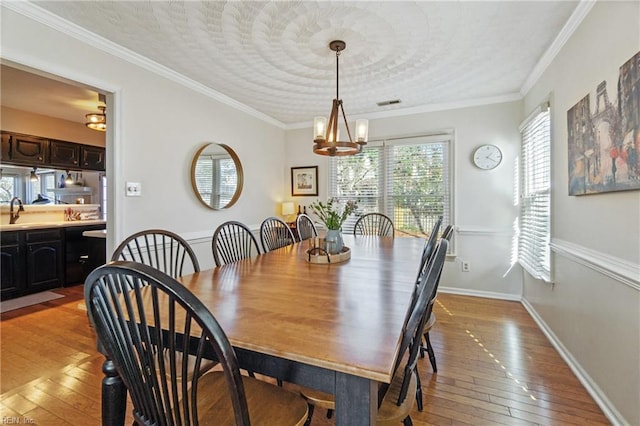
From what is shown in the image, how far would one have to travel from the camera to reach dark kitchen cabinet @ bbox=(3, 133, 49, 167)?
3.90 meters

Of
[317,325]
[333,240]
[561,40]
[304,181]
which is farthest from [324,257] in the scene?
[304,181]

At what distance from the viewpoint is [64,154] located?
14.6ft

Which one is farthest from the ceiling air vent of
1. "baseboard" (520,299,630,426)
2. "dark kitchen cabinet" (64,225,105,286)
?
"dark kitchen cabinet" (64,225,105,286)

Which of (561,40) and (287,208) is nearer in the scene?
(561,40)

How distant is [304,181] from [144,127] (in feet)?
8.05

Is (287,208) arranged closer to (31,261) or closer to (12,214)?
(31,261)

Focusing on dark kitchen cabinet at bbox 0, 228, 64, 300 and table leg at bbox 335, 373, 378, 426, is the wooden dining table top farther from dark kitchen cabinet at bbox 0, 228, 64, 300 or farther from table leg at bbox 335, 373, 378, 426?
dark kitchen cabinet at bbox 0, 228, 64, 300

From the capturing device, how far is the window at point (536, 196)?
2600 mm

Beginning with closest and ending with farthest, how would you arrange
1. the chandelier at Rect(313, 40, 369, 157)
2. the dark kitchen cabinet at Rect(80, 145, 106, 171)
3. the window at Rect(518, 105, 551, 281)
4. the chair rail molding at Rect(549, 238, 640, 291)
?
the chair rail molding at Rect(549, 238, 640, 291) → the chandelier at Rect(313, 40, 369, 157) → the window at Rect(518, 105, 551, 281) → the dark kitchen cabinet at Rect(80, 145, 106, 171)

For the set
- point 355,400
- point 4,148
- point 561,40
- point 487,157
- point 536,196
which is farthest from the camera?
point 4,148

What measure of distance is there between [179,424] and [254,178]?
3530 millimetres

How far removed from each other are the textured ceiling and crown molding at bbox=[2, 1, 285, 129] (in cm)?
5

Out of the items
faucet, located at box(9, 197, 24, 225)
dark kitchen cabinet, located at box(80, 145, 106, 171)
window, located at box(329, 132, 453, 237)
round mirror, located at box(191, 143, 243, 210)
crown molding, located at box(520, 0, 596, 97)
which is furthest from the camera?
dark kitchen cabinet, located at box(80, 145, 106, 171)

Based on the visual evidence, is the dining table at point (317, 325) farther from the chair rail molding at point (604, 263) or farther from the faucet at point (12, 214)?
the faucet at point (12, 214)
